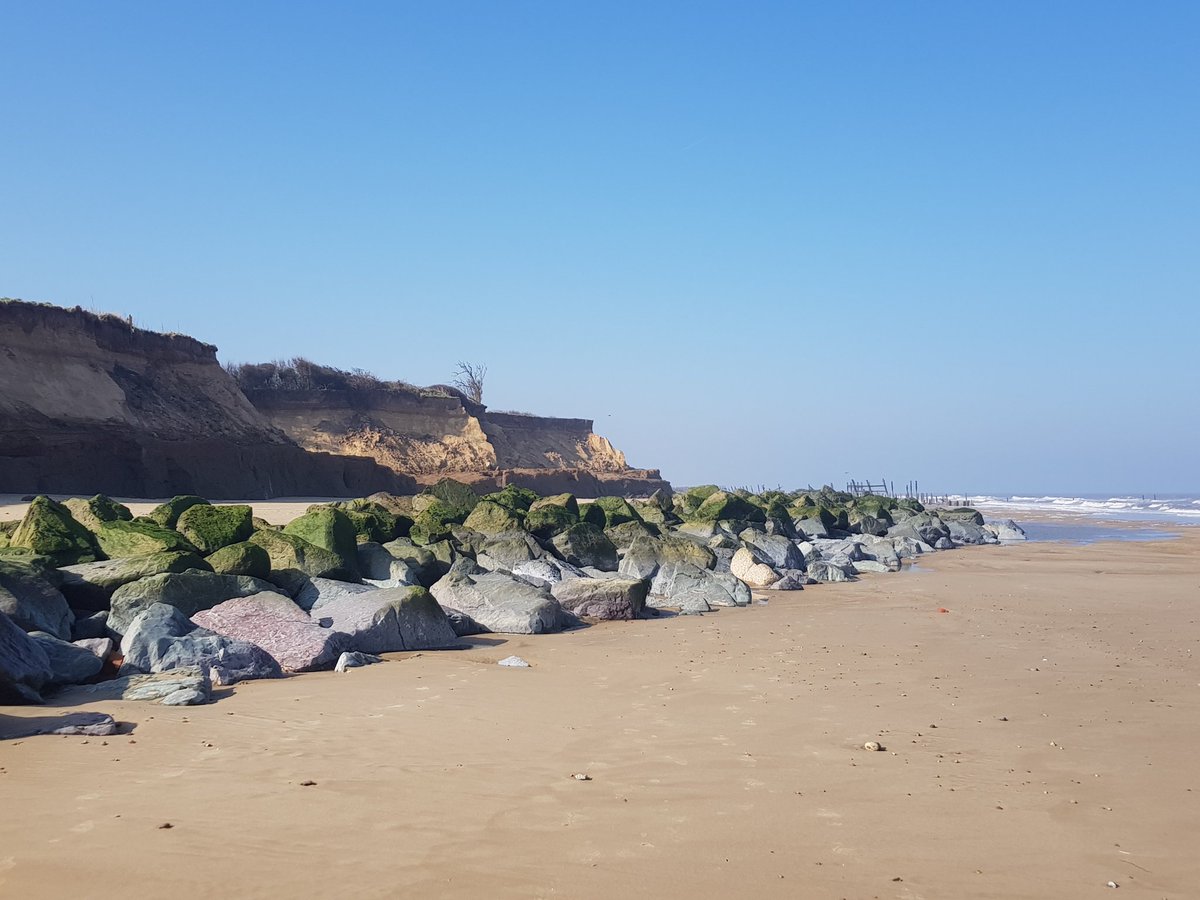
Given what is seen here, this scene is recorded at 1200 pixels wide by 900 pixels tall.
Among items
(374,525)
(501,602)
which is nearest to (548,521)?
(374,525)

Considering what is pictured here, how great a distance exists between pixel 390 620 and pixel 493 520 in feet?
23.0

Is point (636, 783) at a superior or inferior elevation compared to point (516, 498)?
inferior

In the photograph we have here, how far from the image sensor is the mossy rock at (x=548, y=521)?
15773 millimetres

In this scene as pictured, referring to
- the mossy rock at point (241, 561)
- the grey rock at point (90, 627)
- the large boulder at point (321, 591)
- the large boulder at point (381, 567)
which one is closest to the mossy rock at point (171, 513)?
the large boulder at point (381, 567)

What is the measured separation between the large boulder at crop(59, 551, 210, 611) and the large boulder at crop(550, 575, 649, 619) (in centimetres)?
418

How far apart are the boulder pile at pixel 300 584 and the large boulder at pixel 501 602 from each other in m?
0.02

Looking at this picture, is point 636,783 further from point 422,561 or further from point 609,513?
point 609,513

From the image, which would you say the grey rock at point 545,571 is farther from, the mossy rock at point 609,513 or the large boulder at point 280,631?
the large boulder at point 280,631

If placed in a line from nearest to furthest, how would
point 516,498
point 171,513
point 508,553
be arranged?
point 171,513, point 508,553, point 516,498

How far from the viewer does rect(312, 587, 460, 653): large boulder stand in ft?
27.2

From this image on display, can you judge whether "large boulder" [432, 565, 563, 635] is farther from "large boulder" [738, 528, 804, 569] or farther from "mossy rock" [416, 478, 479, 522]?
"mossy rock" [416, 478, 479, 522]

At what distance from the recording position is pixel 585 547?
584 inches

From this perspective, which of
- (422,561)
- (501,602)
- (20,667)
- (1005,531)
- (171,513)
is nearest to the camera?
(20,667)

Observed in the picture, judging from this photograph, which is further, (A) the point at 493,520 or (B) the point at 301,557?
(A) the point at 493,520
